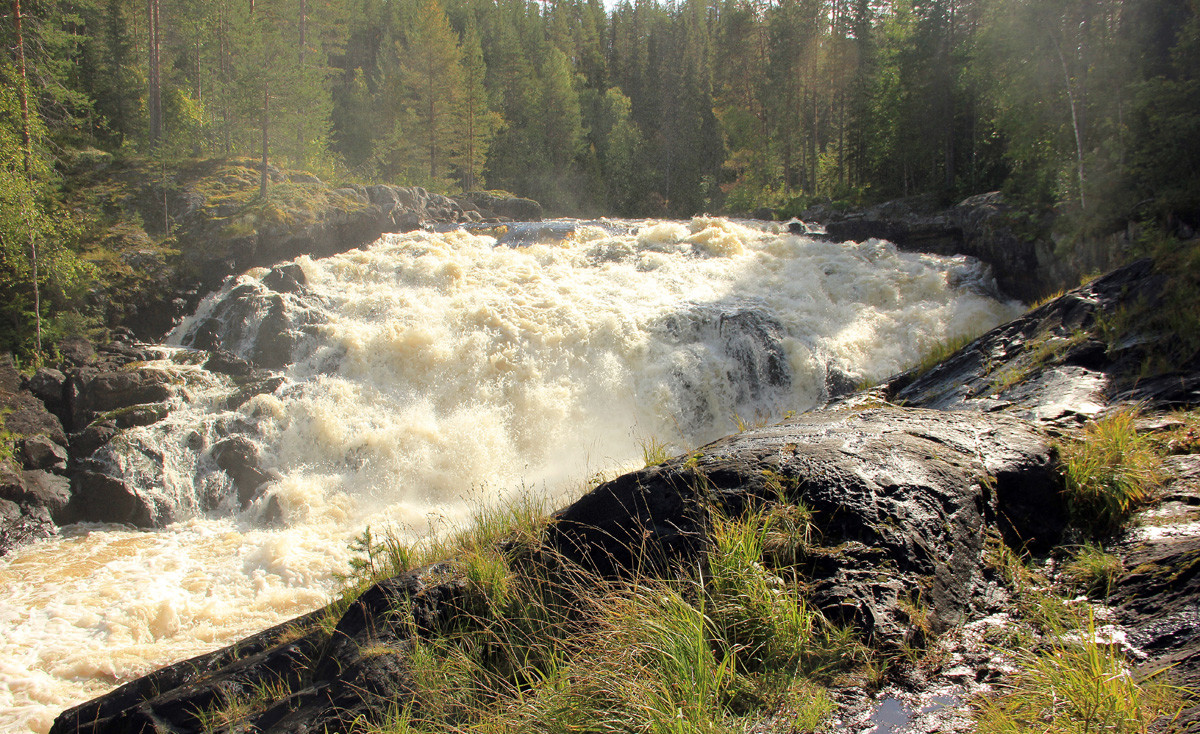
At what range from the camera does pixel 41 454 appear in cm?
1031

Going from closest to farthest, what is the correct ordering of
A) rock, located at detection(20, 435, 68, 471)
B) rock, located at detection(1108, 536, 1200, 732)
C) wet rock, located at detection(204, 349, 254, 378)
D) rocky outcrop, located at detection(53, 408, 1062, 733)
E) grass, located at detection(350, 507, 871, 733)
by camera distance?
rock, located at detection(1108, 536, 1200, 732), grass, located at detection(350, 507, 871, 733), rocky outcrop, located at detection(53, 408, 1062, 733), rock, located at detection(20, 435, 68, 471), wet rock, located at detection(204, 349, 254, 378)

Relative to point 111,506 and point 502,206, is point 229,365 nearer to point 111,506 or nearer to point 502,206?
point 111,506

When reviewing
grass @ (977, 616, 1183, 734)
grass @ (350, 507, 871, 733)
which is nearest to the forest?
grass @ (977, 616, 1183, 734)

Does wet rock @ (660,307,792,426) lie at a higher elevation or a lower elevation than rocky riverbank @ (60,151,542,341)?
lower

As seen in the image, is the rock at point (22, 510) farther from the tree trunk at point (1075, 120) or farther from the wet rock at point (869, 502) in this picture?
the tree trunk at point (1075, 120)

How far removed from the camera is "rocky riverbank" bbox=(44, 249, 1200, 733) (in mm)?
2498

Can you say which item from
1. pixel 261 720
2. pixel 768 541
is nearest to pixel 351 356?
pixel 261 720

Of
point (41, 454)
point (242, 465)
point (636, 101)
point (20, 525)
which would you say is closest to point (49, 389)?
point (41, 454)

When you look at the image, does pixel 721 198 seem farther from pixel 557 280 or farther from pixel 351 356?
pixel 351 356

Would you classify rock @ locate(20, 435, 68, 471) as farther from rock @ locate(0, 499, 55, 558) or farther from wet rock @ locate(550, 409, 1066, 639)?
wet rock @ locate(550, 409, 1066, 639)

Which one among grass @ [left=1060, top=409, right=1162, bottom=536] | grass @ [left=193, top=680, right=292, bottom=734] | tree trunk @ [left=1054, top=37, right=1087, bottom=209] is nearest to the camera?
grass @ [left=1060, top=409, right=1162, bottom=536]

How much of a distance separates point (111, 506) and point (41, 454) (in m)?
1.78

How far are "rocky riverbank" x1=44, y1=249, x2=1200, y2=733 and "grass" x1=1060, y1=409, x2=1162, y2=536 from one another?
7cm

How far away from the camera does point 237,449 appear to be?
10547 mm
